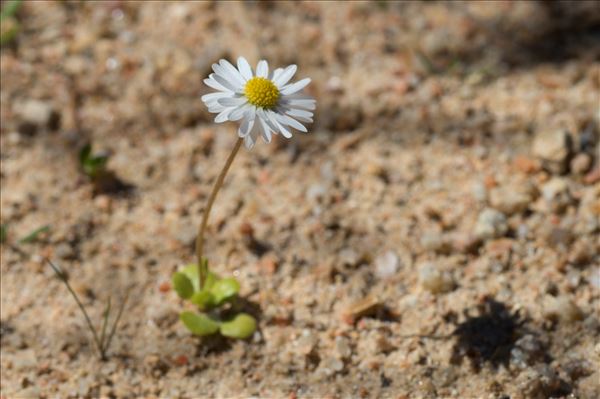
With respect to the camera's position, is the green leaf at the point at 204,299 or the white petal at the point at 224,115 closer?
the white petal at the point at 224,115

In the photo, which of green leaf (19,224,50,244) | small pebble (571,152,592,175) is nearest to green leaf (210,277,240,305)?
green leaf (19,224,50,244)

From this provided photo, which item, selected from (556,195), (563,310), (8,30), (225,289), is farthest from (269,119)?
(8,30)

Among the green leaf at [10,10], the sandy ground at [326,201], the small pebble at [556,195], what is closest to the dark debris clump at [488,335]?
Result: the sandy ground at [326,201]

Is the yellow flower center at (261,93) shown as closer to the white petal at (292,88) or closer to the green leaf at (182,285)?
the white petal at (292,88)

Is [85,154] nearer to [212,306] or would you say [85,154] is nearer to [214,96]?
[212,306]

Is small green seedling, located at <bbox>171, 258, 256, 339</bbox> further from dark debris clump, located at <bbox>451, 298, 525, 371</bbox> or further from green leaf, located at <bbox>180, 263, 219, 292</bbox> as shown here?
dark debris clump, located at <bbox>451, 298, 525, 371</bbox>
